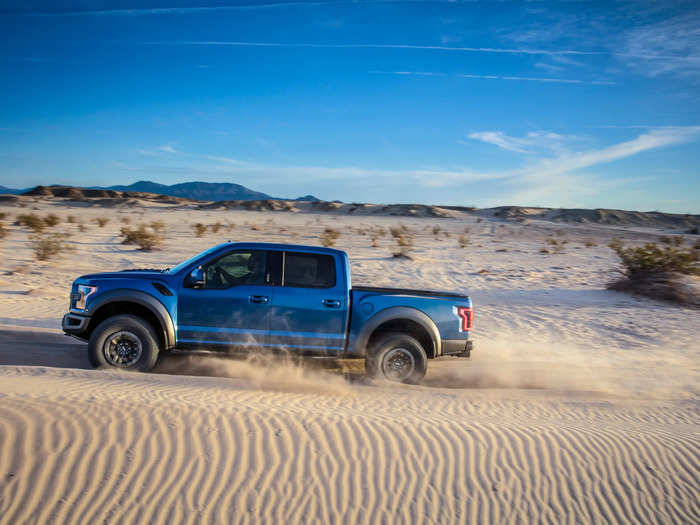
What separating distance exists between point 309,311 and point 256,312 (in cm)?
64

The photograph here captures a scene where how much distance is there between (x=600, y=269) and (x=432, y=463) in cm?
1711

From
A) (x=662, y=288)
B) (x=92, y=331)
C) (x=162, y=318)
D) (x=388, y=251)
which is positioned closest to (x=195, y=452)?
(x=162, y=318)

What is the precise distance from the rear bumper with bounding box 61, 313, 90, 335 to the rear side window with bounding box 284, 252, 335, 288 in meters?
2.46

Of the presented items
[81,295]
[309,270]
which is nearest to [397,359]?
[309,270]

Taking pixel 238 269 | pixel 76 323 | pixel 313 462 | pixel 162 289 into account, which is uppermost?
pixel 238 269

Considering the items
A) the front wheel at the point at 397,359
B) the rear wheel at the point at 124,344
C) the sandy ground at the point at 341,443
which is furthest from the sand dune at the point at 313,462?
the front wheel at the point at 397,359

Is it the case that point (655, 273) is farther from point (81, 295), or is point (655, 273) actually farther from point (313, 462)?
point (81, 295)

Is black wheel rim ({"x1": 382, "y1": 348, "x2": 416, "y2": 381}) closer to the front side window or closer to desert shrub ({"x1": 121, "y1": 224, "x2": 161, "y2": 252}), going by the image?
the front side window

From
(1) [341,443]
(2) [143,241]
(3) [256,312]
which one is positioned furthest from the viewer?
(2) [143,241]

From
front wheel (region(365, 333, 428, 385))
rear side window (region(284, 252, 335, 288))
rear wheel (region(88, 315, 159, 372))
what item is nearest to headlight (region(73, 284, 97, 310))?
rear wheel (region(88, 315, 159, 372))

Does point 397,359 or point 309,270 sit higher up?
point 309,270

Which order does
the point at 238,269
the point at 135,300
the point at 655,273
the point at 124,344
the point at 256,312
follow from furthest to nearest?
the point at 655,273, the point at 238,269, the point at 124,344, the point at 256,312, the point at 135,300

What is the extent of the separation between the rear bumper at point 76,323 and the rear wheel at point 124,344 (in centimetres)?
16

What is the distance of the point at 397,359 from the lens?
5.95m
